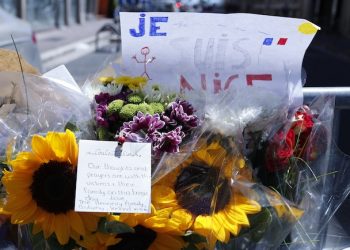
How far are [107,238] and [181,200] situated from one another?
213 mm

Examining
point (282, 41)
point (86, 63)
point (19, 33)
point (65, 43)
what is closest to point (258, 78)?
point (282, 41)

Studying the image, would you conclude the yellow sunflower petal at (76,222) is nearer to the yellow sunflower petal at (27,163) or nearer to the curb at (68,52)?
the yellow sunflower petal at (27,163)

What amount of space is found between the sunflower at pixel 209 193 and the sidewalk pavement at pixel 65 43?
1042cm

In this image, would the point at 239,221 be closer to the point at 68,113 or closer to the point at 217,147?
the point at 217,147

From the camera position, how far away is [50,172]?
1380mm

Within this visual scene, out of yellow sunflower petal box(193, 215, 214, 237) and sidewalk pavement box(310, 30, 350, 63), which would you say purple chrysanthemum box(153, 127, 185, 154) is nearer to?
yellow sunflower petal box(193, 215, 214, 237)

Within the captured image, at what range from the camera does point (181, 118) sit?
56.6 inches

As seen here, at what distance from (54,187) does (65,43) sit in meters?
16.8

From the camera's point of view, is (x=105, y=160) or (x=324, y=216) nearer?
(x=105, y=160)

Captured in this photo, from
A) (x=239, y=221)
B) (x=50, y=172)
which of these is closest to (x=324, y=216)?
(x=239, y=221)

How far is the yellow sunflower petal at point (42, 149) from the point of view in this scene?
1.37 meters

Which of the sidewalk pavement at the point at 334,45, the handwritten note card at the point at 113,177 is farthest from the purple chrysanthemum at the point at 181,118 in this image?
the sidewalk pavement at the point at 334,45

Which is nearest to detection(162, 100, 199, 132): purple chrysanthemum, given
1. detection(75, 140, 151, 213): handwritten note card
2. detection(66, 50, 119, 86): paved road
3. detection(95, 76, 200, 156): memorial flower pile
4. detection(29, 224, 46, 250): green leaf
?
detection(95, 76, 200, 156): memorial flower pile

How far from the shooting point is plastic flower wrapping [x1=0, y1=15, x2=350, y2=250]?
1.37m
